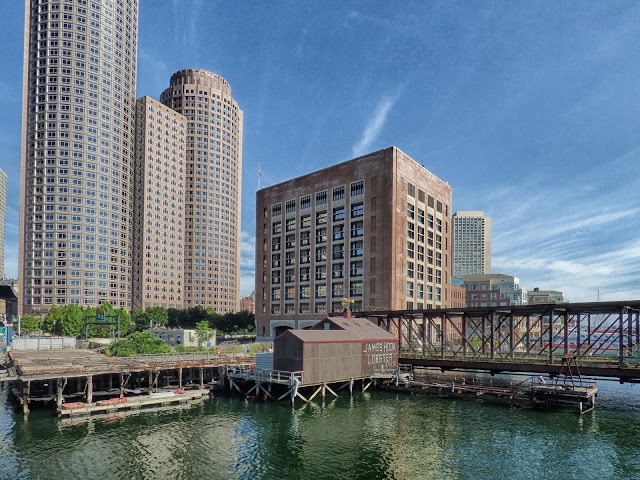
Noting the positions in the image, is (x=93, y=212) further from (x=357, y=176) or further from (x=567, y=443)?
(x=567, y=443)

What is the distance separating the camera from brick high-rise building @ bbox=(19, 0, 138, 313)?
176 meters

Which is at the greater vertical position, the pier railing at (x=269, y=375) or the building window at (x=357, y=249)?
the building window at (x=357, y=249)

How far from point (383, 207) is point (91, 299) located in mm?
128154

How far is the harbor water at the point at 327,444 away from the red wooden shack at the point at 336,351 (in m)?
6.20

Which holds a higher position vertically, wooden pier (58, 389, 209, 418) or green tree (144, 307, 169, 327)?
wooden pier (58, 389, 209, 418)

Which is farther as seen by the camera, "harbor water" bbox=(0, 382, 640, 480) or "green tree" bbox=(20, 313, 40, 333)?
"green tree" bbox=(20, 313, 40, 333)

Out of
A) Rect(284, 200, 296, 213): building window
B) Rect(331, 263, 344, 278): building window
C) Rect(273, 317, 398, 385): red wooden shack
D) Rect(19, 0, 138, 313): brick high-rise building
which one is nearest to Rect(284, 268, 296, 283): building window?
Rect(331, 263, 344, 278): building window

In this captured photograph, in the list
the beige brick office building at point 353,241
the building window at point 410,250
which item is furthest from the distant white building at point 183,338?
the building window at point 410,250

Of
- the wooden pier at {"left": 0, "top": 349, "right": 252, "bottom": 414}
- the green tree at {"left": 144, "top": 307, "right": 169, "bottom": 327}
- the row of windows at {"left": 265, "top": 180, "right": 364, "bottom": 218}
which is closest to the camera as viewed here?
the wooden pier at {"left": 0, "top": 349, "right": 252, "bottom": 414}

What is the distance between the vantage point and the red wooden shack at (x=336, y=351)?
201 feet

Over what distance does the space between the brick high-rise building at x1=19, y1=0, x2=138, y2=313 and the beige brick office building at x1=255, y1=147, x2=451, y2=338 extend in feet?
271

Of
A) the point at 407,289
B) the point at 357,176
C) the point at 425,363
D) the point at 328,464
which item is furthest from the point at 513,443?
the point at 357,176

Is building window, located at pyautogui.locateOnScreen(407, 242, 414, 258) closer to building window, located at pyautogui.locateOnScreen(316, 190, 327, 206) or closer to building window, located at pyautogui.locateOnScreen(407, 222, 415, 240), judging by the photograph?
building window, located at pyautogui.locateOnScreen(407, 222, 415, 240)

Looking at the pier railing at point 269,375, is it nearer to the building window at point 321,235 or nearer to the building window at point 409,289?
the building window at point 409,289
